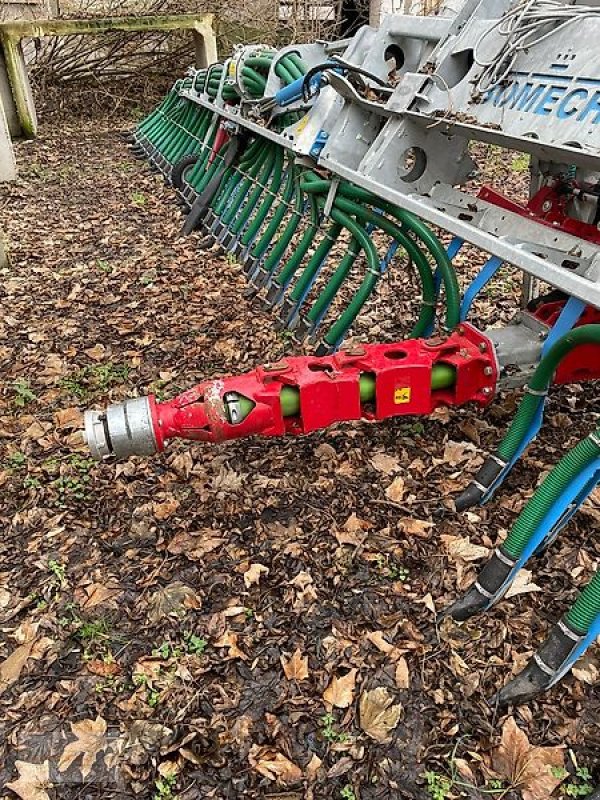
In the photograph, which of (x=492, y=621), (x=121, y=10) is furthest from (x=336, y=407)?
(x=121, y=10)

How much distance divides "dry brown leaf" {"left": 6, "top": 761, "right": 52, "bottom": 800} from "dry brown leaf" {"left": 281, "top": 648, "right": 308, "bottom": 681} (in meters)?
0.83

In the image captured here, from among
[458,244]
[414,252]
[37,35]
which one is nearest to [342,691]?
[414,252]

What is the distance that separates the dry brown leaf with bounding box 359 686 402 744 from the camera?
2.29 m

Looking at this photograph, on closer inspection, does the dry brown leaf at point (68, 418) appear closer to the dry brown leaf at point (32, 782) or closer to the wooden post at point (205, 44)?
the dry brown leaf at point (32, 782)

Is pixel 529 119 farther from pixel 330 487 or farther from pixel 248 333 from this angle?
pixel 248 333

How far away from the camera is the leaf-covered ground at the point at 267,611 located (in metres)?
2.23

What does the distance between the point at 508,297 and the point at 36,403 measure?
3.30m

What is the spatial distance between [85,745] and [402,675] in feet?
3.55

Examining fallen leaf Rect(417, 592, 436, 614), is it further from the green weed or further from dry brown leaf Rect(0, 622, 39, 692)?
the green weed

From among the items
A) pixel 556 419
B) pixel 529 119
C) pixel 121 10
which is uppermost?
pixel 121 10

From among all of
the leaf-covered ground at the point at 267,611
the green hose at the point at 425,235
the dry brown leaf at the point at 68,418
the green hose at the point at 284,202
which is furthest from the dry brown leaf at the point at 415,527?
the green hose at the point at 284,202

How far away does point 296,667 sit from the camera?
2514mm

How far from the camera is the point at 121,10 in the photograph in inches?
525

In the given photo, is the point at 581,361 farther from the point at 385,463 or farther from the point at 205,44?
the point at 205,44
